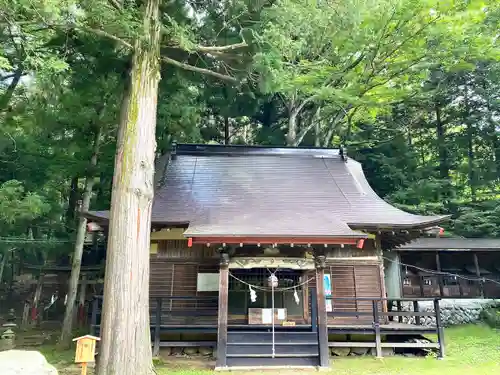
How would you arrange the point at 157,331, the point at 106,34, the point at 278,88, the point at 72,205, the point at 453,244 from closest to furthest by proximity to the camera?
the point at 106,34 → the point at 278,88 → the point at 157,331 → the point at 453,244 → the point at 72,205

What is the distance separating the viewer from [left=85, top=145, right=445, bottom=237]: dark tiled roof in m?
8.11

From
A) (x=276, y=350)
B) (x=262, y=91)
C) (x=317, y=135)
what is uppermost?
(x=317, y=135)

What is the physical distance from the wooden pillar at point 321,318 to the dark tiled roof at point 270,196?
841 millimetres

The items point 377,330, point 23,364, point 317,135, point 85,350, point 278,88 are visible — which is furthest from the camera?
point 317,135

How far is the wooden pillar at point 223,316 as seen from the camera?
733 cm

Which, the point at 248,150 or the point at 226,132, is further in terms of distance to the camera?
the point at 226,132

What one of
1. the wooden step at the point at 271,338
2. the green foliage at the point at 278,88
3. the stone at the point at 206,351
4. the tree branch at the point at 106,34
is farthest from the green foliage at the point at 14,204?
the wooden step at the point at 271,338

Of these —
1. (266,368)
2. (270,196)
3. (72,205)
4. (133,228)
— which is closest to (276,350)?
(266,368)

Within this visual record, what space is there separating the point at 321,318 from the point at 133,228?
4.23 meters

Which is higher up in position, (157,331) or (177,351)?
(157,331)

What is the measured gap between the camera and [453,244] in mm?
15438

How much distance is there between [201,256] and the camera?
9609 mm

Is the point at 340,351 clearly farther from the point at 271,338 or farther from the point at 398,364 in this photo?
the point at 271,338

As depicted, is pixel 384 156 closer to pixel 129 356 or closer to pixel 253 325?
pixel 253 325
